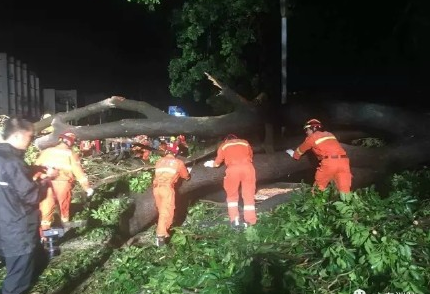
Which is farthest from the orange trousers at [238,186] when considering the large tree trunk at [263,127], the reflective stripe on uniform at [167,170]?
the reflective stripe on uniform at [167,170]

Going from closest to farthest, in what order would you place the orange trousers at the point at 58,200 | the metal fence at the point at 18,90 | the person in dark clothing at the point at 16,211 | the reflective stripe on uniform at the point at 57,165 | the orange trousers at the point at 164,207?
the person in dark clothing at the point at 16,211
the orange trousers at the point at 164,207
the orange trousers at the point at 58,200
the reflective stripe on uniform at the point at 57,165
the metal fence at the point at 18,90

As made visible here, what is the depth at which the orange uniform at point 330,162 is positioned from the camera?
616 centimetres

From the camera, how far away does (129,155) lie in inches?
340

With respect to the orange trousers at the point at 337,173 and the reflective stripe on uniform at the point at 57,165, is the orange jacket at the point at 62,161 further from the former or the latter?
the orange trousers at the point at 337,173

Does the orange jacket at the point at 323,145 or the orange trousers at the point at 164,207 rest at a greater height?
the orange jacket at the point at 323,145

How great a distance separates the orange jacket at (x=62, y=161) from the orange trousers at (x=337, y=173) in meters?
3.35

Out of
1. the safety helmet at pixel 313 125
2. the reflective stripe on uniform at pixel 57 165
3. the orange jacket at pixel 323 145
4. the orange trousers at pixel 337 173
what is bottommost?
the orange trousers at pixel 337 173

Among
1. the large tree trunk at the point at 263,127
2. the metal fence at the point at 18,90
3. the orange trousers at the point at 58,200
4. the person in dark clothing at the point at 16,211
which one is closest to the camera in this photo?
the person in dark clothing at the point at 16,211

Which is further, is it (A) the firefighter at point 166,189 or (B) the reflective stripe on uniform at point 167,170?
(B) the reflective stripe on uniform at point 167,170

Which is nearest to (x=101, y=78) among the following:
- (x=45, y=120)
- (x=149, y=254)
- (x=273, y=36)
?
(x=273, y=36)

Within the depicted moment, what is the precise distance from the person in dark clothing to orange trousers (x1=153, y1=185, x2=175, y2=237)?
7.06ft

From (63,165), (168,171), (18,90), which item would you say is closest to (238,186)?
(168,171)

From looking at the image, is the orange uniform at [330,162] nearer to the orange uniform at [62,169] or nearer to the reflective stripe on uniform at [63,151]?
the orange uniform at [62,169]

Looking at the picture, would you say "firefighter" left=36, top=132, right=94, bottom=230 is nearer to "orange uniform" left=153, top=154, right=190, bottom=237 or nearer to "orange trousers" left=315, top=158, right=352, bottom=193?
"orange uniform" left=153, top=154, right=190, bottom=237
